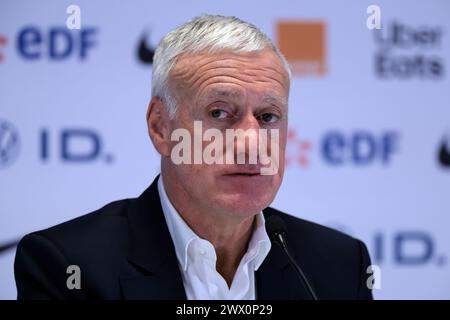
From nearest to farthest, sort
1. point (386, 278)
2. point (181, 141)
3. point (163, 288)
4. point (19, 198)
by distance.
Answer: point (163, 288) → point (181, 141) → point (19, 198) → point (386, 278)

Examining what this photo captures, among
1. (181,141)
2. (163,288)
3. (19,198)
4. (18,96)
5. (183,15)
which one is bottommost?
(163,288)

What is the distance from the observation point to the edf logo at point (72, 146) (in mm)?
2689

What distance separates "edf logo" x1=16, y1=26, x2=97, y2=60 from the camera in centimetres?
271

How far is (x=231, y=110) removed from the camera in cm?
198

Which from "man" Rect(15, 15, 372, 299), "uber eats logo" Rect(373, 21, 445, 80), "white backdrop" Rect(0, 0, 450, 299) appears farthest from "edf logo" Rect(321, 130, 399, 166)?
"man" Rect(15, 15, 372, 299)

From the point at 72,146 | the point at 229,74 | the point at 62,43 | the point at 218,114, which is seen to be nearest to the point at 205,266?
the point at 218,114

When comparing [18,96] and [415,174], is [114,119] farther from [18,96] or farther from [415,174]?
[415,174]

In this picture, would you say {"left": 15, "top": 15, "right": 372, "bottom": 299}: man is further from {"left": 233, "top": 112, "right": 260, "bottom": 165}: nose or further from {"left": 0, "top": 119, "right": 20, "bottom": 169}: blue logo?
{"left": 0, "top": 119, "right": 20, "bottom": 169}: blue logo

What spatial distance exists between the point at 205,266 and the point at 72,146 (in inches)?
37.2

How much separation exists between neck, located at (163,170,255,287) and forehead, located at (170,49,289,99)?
355 mm

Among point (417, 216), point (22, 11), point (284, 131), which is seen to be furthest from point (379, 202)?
point (22, 11)

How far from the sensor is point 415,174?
2.97 metres

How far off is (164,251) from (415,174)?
1.45 meters

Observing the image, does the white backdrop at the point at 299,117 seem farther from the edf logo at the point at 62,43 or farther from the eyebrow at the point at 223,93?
the eyebrow at the point at 223,93
